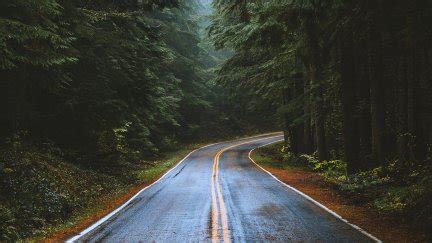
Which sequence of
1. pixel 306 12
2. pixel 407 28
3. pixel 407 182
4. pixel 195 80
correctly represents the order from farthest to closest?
1. pixel 195 80
2. pixel 407 182
3. pixel 306 12
4. pixel 407 28

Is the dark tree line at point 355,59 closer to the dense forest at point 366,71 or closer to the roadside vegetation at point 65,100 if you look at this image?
the dense forest at point 366,71

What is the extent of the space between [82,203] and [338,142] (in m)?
19.6

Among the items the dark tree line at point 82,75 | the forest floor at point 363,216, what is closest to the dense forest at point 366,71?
the forest floor at point 363,216

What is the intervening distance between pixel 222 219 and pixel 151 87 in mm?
11062

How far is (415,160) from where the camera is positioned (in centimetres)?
1399

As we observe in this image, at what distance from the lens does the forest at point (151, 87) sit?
9953mm

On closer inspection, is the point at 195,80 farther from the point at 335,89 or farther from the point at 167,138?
the point at 335,89

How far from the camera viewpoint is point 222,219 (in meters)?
10.0

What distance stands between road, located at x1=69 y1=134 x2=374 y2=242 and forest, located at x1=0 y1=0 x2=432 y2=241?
1706 mm

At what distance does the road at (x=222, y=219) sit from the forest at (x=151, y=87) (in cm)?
171

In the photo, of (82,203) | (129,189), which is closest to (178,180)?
(129,189)

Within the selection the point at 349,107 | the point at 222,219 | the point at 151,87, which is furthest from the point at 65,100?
the point at 349,107

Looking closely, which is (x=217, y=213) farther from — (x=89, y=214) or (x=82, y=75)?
(x=82, y=75)

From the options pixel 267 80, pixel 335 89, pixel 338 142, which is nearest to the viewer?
pixel 335 89
